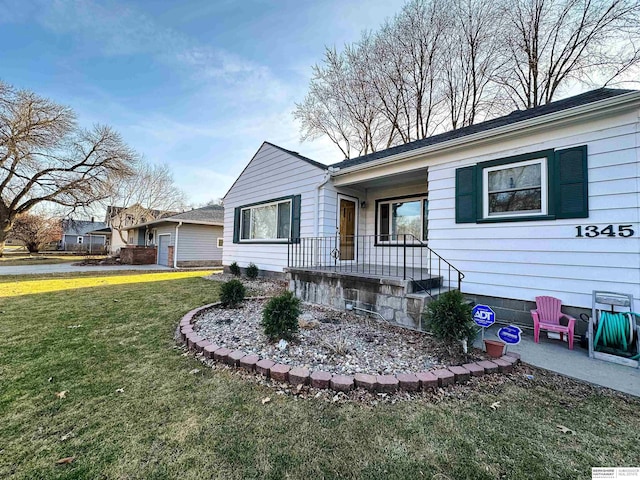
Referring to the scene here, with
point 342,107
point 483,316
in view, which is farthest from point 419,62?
point 483,316

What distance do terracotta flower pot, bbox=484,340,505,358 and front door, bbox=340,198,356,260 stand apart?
4458 mm

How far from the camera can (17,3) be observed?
7.15 m

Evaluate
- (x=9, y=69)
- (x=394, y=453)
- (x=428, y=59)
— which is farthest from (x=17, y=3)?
(x=428, y=59)

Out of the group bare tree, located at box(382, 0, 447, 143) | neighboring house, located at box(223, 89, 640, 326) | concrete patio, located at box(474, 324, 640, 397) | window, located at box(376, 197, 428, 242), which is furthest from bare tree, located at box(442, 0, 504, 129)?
concrete patio, located at box(474, 324, 640, 397)

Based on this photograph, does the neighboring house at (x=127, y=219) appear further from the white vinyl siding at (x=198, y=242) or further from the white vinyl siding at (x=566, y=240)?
the white vinyl siding at (x=566, y=240)

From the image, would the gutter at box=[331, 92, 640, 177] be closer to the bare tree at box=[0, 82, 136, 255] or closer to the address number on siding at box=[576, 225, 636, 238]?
the address number on siding at box=[576, 225, 636, 238]

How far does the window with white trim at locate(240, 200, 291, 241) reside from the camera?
811 cm

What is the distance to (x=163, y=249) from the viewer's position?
1648cm

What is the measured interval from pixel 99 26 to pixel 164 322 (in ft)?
30.2

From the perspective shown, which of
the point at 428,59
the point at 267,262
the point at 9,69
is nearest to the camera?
the point at 267,262

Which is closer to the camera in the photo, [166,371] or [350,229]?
[166,371]

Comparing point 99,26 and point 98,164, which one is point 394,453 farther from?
point 98,164

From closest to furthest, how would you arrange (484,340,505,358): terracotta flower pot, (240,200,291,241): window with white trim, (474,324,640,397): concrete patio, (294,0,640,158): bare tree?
(474,324,640,397): concrete patio
(484,340,505,358): terracotta flower pot
(240,200,291,241): window with white trim
(294,0,640,158): bare tree

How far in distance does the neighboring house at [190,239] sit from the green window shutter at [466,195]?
13.7m
